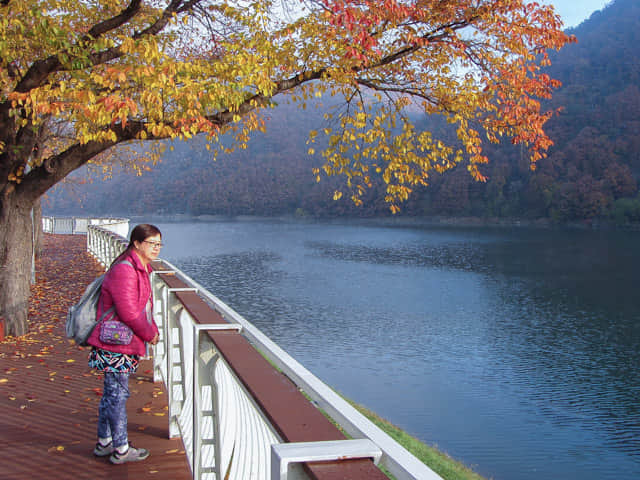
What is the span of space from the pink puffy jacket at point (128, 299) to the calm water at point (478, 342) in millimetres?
13124

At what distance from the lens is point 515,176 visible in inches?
4156

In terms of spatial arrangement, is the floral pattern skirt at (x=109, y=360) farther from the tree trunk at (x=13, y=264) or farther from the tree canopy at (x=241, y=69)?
the tree trunk at (x=13, y=264)

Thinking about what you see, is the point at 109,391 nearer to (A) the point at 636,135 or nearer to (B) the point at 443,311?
(B) the point at 443,311

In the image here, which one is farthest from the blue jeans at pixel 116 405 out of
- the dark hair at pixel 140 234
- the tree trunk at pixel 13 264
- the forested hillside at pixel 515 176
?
the forested hillside at pixel 515 176

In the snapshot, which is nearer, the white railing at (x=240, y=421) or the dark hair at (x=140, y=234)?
the white railing at (x=240, y=421)

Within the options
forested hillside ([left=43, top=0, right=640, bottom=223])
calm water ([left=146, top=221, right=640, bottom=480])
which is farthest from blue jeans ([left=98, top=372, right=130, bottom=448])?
forested hillside ([left=43, top=0, right=640, bottom=223])

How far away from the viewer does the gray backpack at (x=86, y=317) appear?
3414 mm

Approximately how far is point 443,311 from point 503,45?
2258cm

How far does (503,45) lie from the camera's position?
9852mm

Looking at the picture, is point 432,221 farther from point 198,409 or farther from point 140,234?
point 198,409

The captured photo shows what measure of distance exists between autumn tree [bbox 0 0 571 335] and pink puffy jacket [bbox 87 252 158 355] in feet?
10.4

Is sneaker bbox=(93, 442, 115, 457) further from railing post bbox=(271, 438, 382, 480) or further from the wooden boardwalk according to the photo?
railing post bbox=(271, 438, 382, 480)

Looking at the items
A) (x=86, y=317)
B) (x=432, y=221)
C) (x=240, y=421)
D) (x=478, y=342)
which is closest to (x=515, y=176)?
(x=432, y=221)

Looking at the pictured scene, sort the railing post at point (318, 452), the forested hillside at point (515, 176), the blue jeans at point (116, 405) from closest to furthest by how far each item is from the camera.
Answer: the railing post at point (318, 452) → the blue jeans at point (116, 405) → the forested hillside at point (515, 176)
